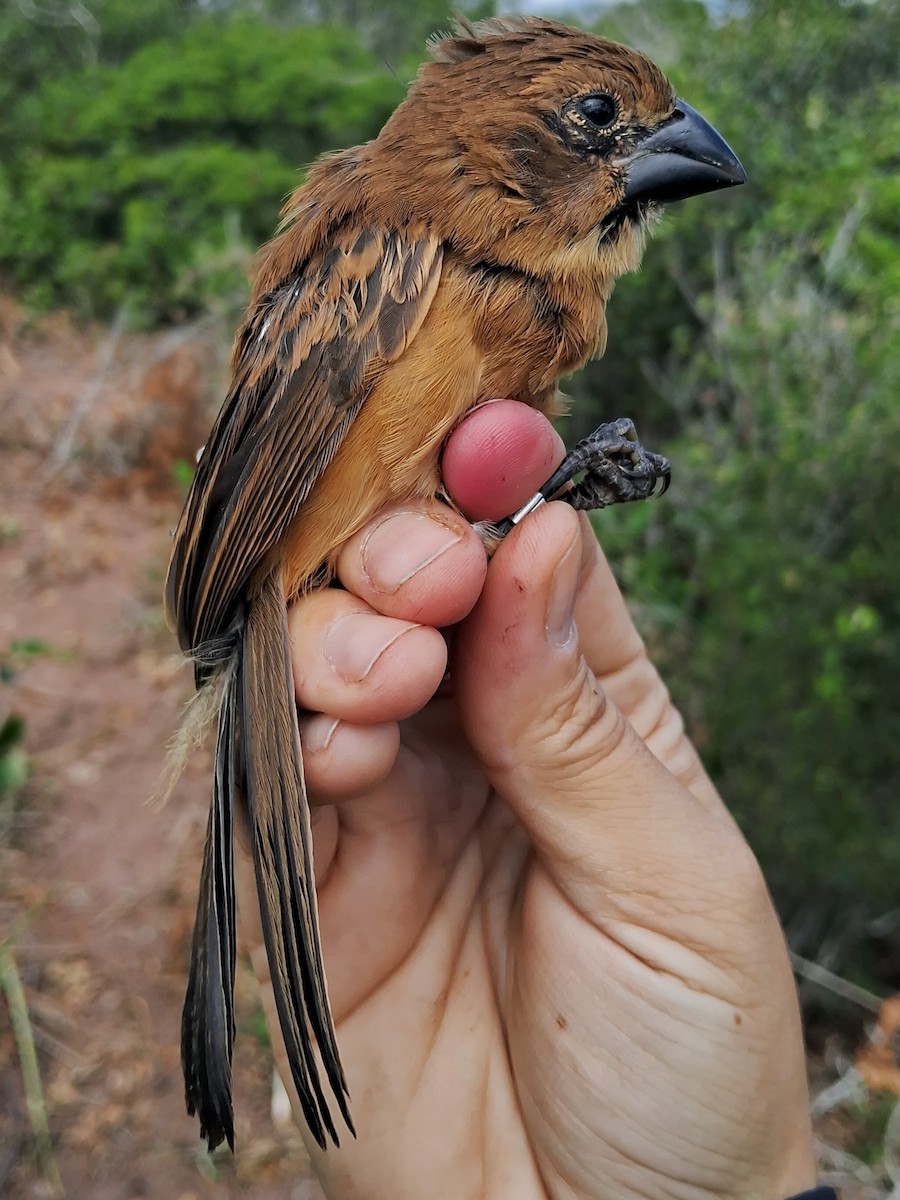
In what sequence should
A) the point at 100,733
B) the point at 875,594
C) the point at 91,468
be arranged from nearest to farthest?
the point at 875,594
the point at 100,733
the point at 91,468

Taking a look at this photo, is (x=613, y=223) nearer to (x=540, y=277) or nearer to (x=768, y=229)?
(x=540, y=277)

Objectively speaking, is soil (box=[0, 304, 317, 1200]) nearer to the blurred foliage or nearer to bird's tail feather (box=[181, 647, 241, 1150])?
bird's tail feather (box=[181, 647, 241, 1150])

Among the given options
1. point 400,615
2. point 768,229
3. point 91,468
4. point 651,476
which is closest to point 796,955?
point 651,476

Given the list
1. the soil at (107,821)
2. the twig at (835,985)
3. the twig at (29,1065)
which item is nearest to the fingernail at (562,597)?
the soil at (107,821)

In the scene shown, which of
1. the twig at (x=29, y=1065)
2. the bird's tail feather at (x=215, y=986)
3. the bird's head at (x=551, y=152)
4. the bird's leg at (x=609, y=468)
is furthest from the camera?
the twig at (x=29, y=1065)

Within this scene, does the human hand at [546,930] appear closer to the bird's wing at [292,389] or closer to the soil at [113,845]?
the bird's wing at [292,389]

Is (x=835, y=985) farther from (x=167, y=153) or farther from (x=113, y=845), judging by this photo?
(x=167, y=153)

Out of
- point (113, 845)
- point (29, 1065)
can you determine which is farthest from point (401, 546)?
point (113, 845)
